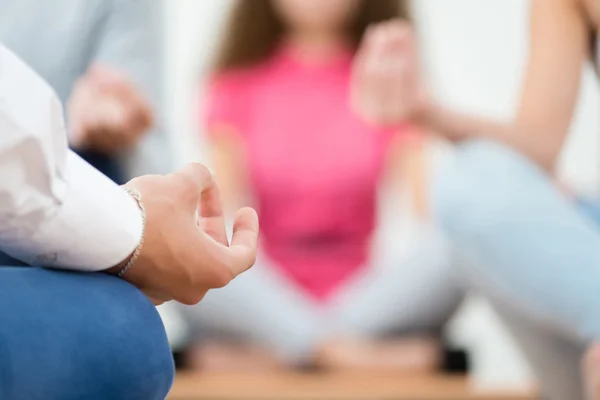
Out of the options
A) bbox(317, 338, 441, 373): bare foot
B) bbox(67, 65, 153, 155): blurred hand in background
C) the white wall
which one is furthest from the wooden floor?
the white wall

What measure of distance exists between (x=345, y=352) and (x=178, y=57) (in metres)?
0.93

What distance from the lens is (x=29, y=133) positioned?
0.43 meters

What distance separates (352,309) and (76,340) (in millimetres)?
981

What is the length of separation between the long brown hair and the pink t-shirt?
30 mm

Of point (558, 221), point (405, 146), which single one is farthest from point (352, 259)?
point (558, 221)

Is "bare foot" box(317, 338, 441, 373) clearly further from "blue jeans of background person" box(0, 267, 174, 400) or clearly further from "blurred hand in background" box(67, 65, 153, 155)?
"blue jeans of background person" box(0, 267, 174, 400)

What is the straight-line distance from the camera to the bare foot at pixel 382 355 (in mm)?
1324

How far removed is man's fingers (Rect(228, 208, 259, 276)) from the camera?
51 cm

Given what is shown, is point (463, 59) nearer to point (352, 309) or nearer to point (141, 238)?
point (352, 309)

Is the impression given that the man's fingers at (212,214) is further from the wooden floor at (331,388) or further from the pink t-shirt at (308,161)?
the pink t-shirt at (308,161)

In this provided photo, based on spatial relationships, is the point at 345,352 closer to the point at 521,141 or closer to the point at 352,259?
the point at 352,259

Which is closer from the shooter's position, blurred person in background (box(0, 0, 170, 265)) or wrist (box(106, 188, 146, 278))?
wrist (box(106, 188, 146, 278))

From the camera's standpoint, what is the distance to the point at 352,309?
1.40 metres

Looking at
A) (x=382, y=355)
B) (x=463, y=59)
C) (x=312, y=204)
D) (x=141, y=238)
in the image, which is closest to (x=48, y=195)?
(x=141, y=238)
